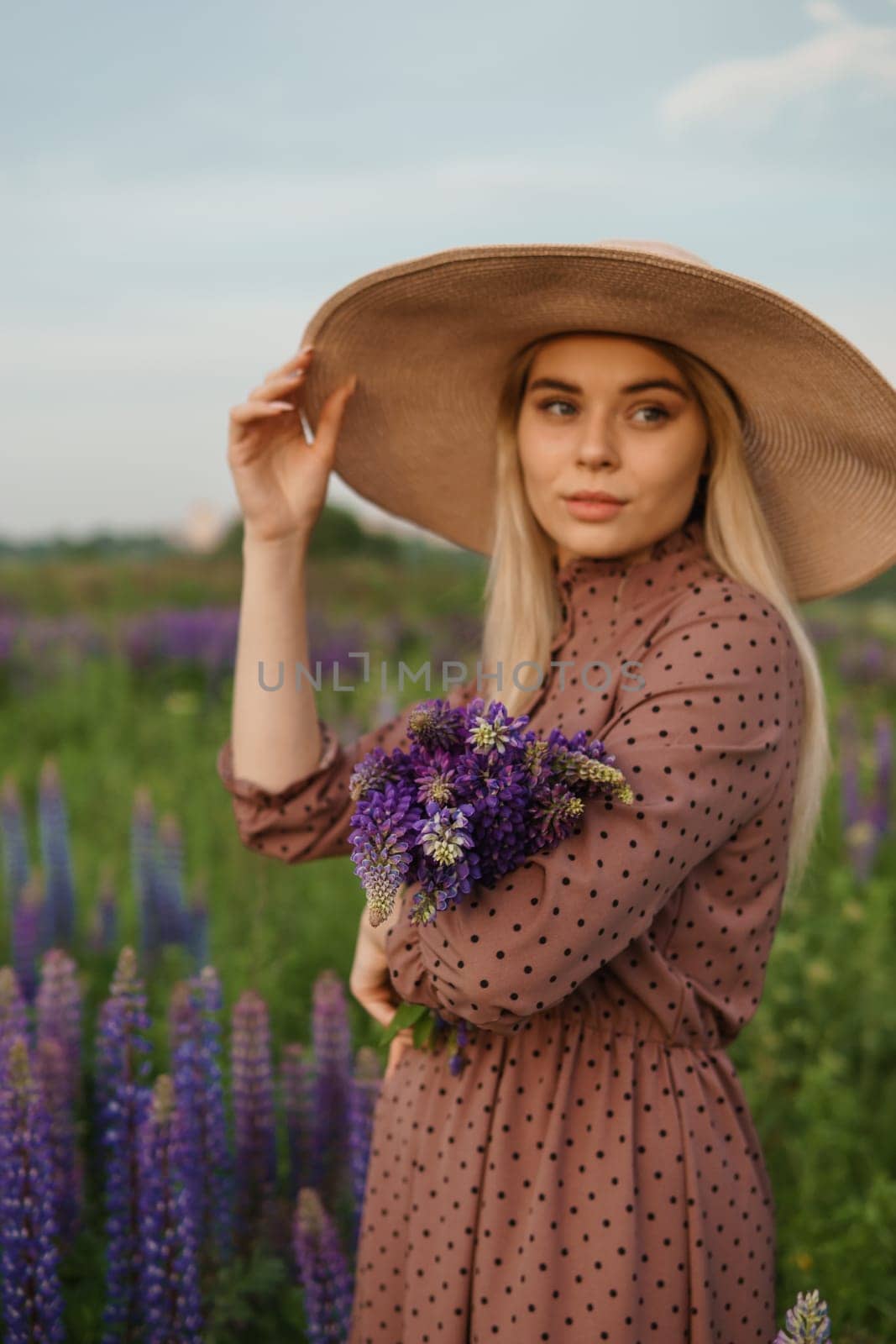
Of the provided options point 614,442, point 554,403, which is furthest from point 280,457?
point 614,442

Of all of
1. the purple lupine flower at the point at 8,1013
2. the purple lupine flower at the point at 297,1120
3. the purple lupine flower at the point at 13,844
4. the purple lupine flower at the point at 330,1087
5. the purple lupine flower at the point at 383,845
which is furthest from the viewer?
the purple lupine flower at the point at 13,844

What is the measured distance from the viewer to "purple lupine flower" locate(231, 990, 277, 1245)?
2457 millimetres

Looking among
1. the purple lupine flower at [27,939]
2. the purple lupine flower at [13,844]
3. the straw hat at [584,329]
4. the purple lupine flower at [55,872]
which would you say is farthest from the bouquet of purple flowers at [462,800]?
the purple lupine flower at [13,844]

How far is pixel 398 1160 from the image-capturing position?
6.40 feet

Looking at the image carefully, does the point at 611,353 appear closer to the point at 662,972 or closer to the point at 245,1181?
the point at 662,972

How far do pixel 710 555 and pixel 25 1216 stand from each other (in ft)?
5.09

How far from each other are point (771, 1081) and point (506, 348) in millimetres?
2584

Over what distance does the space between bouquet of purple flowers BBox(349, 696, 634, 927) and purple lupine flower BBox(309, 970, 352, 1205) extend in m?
1.17

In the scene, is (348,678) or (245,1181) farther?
(348,678)

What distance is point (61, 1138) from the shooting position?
2.51m

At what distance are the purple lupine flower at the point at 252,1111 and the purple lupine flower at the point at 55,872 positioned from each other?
1.20m

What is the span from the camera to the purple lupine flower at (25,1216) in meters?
2.10

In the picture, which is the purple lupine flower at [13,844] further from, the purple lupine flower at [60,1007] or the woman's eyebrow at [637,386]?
the woman's eyebrow at [637,386]

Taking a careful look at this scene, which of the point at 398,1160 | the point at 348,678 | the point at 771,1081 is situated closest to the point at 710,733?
the point at 398,1160
